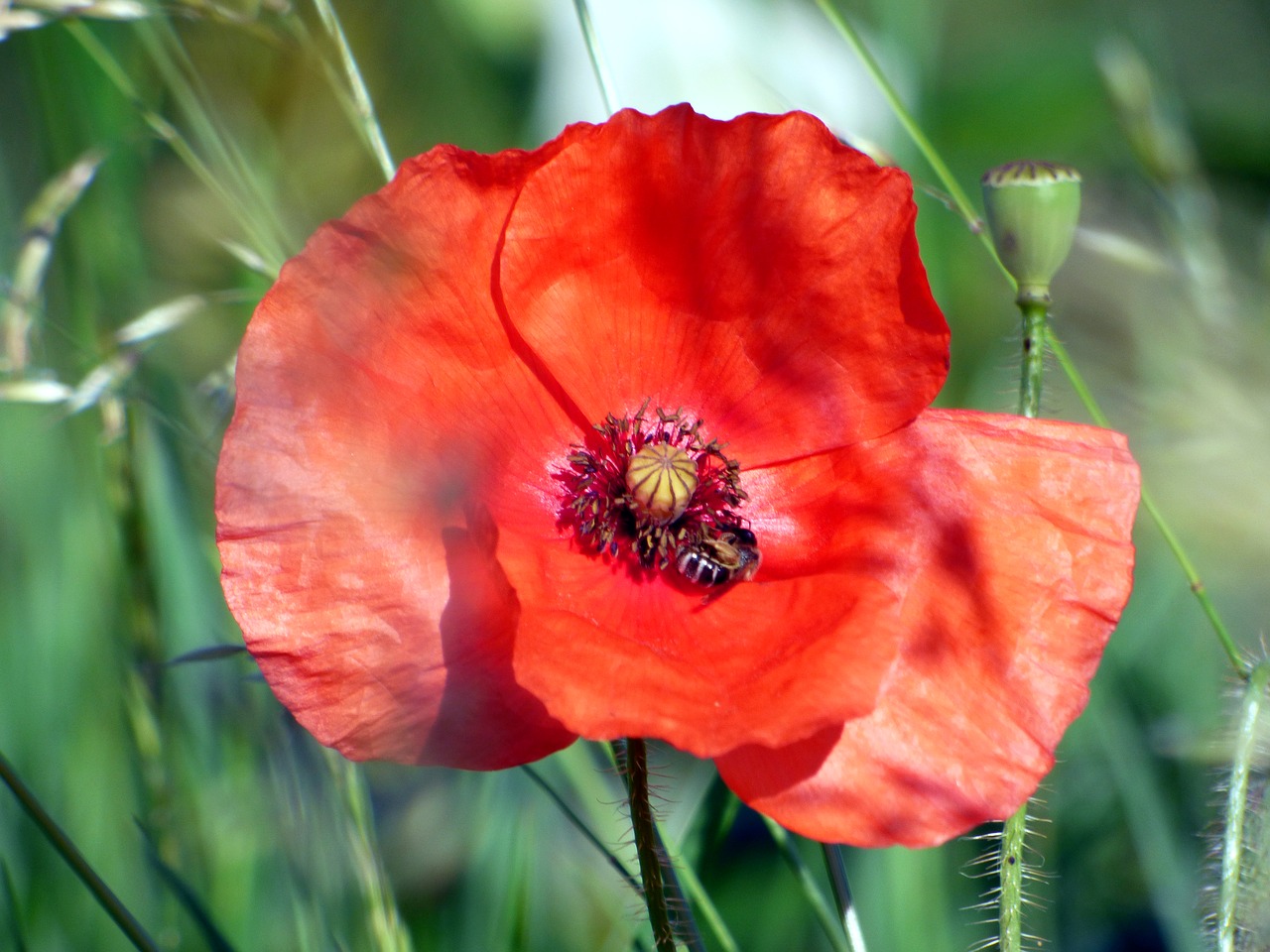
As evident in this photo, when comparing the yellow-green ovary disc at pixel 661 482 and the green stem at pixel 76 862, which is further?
the yellow-green ovary disc at pixel 661 482

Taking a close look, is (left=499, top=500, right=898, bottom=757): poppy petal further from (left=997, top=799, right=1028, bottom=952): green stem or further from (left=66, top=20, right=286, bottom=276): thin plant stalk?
(left=66, top=20, right=286, bottom=276): thin plant stalk

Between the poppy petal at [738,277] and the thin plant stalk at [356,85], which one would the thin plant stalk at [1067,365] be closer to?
the poppy petal at [738,277]

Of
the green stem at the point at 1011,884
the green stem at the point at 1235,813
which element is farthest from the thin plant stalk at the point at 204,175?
the green stem at the point at 1235,813

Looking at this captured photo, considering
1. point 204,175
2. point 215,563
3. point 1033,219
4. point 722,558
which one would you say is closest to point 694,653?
point 722,558

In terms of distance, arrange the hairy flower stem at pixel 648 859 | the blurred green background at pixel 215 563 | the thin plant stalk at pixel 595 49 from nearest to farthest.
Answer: the hairy flower stem at pixel 648 859 < the thin plant stalk at pixel 595 49 < the blurred green background at pixel 215 563

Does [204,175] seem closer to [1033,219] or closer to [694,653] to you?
[694,653]

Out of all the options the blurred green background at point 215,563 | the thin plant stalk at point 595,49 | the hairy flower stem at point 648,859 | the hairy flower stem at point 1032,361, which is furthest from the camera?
the blurred green background at point 215,563
